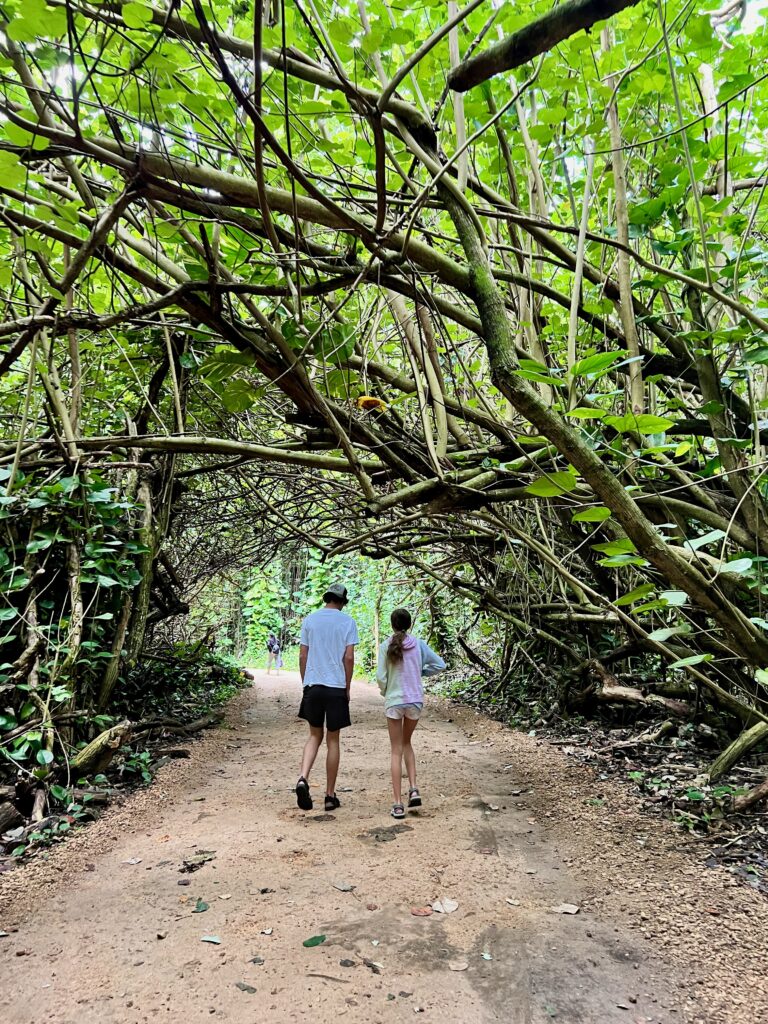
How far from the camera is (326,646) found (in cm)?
495

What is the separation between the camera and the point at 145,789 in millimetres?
4914

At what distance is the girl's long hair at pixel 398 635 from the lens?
193 inches

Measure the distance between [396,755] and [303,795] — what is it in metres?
0.75

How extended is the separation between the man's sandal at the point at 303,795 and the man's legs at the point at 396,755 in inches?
25.3

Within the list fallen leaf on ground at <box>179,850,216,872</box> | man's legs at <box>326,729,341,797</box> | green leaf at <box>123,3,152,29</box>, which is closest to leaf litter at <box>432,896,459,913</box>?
fallen leaf on ground at <box>179,850,216,872</box>

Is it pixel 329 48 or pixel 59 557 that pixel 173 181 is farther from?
pixel 59 557

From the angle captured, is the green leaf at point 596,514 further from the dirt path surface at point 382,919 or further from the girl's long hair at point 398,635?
the girl's long hair at point 398,635

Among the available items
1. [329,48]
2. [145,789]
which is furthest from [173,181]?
[145,789]

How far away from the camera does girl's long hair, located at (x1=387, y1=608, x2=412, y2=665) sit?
491 centimetres

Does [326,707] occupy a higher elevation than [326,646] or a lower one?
lower

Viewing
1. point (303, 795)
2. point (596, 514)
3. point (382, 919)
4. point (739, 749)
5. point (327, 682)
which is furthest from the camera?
point (327, 682)

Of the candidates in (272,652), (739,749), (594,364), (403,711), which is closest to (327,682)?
(403,711)

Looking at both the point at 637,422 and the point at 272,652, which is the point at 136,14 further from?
the point at 272,652

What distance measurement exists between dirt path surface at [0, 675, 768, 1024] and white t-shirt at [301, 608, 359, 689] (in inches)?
38.4
